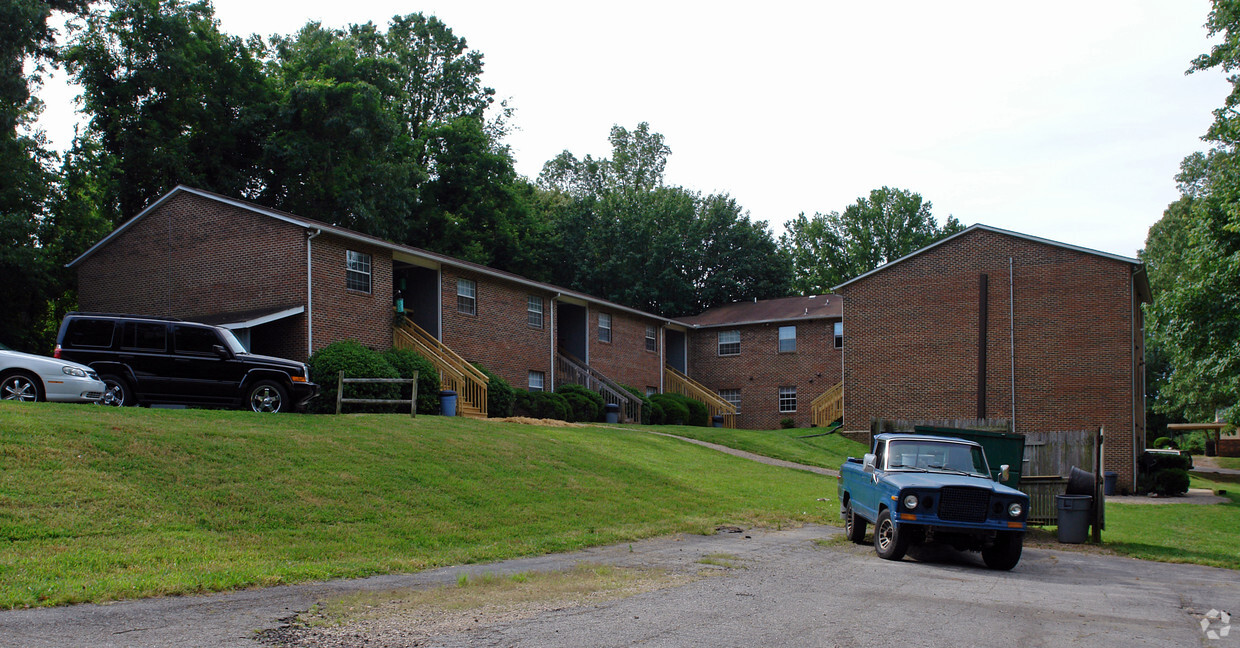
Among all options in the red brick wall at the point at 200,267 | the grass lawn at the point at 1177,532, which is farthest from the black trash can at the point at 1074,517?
the red brick wall at the point at 200,267

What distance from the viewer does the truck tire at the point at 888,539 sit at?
11.6 m

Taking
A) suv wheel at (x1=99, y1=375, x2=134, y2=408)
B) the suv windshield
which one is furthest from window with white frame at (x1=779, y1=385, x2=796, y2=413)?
suv wheel at (x1=99, y1=375, x2=134, y2=408)

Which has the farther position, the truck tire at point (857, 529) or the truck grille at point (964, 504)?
the truck tire at point (857, 529)

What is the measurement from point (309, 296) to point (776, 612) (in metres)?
19.6

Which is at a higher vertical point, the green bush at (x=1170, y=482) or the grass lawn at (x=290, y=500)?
the grass lawn at (x=290, y=500)

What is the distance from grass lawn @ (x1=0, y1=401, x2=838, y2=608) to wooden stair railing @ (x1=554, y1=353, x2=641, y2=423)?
49.7 feet

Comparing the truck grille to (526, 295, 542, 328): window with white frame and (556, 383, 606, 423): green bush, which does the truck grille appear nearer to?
(556, 383, 606, 423): green bush

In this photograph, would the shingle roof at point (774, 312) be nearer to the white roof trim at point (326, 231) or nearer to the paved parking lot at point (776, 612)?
the white roof trim at point (326, 231)

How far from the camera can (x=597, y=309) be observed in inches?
1512

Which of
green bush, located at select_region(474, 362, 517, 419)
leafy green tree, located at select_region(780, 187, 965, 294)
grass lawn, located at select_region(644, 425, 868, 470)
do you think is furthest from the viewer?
leafy green tree, located at select_region(780, 187, 965, 294)

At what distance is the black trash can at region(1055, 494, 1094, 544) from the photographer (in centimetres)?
1468

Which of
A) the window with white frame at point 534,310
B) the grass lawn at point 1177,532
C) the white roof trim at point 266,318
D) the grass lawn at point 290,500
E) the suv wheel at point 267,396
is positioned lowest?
the grass lawn at point 1177,532

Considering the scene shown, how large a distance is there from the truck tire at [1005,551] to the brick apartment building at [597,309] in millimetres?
18483

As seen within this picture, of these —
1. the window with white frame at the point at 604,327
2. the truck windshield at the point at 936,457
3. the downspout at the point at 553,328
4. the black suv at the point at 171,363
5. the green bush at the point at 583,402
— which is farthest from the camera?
the window with white frame at the point at 604,327
